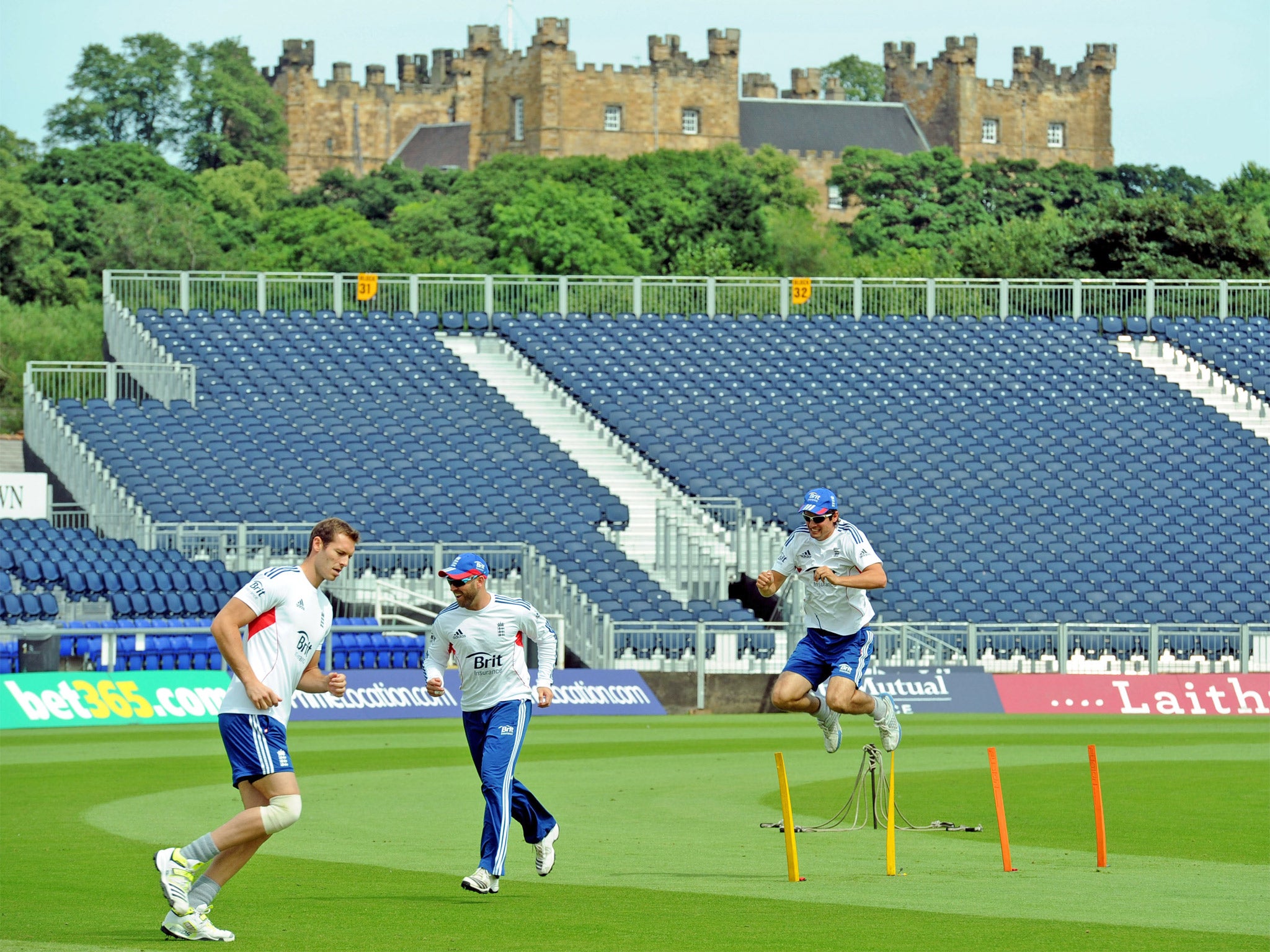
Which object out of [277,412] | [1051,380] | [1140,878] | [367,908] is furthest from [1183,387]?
[367,908]

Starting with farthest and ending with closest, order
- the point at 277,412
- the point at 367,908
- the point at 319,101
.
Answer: the point at 319,101 → the point at 277,412 → the point at 367,908

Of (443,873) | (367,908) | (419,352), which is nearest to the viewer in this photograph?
(367,908)

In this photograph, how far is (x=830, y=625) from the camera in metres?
14.6

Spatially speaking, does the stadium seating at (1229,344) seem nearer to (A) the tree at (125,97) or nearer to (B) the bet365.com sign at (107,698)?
(B) the bet365.com sign at (107,698)

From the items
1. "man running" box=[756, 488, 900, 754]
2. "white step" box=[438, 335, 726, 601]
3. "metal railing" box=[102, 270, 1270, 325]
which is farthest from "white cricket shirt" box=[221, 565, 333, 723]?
"metal railing" box=[102, 270, 1270, 325]

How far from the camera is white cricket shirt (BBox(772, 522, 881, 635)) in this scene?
13969 mm

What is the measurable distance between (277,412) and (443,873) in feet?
94.7

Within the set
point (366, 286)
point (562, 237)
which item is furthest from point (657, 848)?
point (562, 237)

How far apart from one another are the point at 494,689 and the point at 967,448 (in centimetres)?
3096

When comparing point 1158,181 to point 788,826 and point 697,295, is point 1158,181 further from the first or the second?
point 788,826

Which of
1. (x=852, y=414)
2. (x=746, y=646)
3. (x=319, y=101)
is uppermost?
(x=319, y=101)

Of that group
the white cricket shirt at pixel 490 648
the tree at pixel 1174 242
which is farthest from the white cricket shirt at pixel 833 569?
the tree at pixel 1174 242

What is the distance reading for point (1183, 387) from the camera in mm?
45750

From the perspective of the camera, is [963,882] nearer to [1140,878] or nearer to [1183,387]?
[1140,878]
